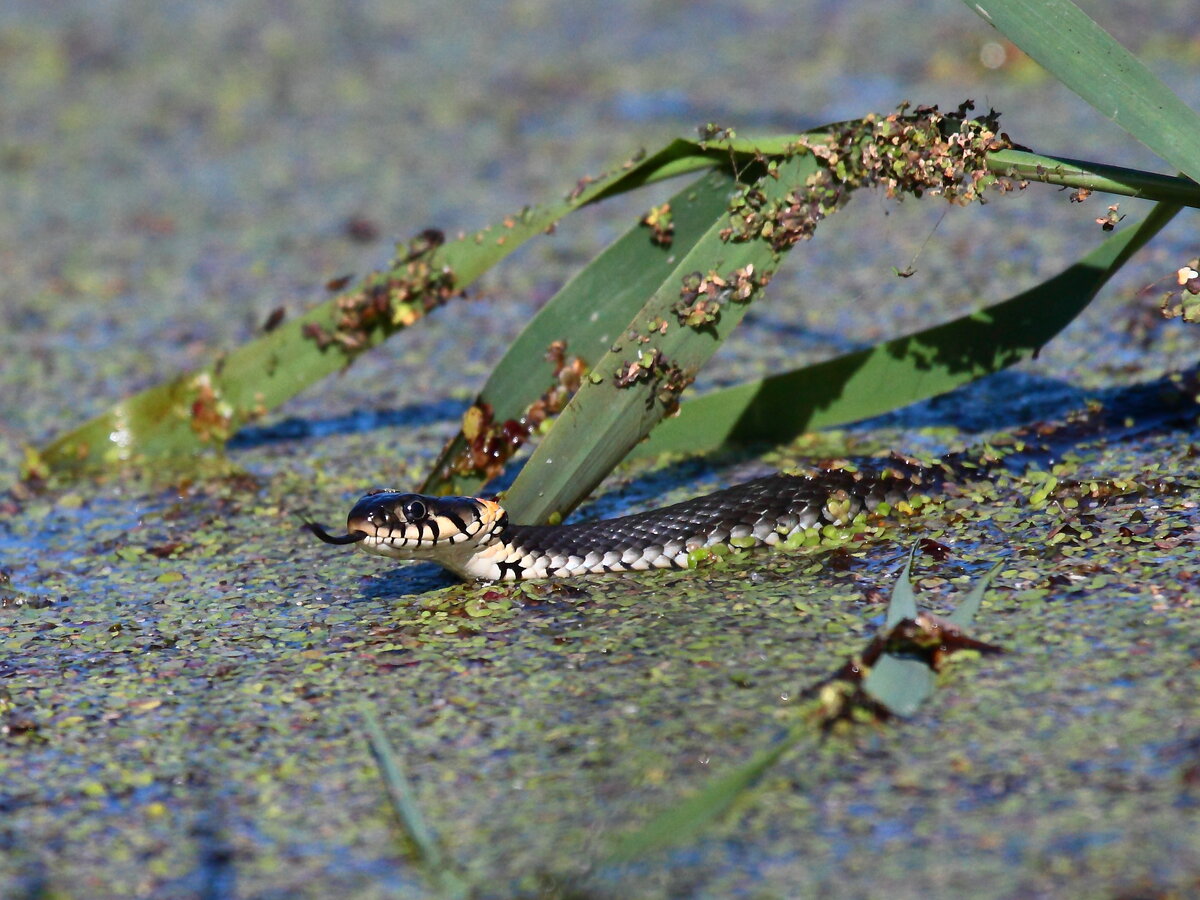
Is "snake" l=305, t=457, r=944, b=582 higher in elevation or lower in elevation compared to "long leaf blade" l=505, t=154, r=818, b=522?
lower

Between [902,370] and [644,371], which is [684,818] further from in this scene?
[902,370]

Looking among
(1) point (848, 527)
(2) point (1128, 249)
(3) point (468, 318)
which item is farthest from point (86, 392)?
(2) point (1128, 249)

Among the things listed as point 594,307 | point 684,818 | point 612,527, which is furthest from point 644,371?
point 684,818

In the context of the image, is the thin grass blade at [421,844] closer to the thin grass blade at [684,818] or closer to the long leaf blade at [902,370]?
the thin grass blade at [684,818]

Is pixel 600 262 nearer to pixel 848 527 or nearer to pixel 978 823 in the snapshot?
pixel 848 527

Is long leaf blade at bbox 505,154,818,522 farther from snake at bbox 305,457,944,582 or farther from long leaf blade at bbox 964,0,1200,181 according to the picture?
long leaf blade at bbox 964,0,1200,181

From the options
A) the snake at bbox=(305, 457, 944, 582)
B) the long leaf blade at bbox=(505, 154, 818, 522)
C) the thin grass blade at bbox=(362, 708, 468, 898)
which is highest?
the long leaf blade at bbox=(505, 154, 818, 522)

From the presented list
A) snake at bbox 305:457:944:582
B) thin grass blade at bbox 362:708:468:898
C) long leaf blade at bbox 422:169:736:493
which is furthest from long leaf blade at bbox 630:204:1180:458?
thin grass blade at bbox 362:708:468:898

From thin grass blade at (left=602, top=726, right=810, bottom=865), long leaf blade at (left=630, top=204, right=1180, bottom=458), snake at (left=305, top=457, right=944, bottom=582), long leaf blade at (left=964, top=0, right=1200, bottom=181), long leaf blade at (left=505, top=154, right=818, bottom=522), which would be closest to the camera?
thin grass blade at (left=602, top=726, right=810, bottom=865)
